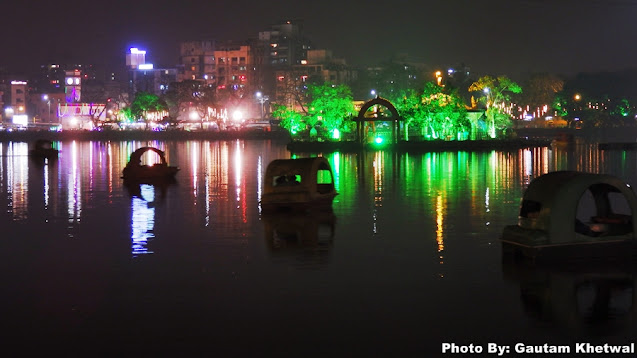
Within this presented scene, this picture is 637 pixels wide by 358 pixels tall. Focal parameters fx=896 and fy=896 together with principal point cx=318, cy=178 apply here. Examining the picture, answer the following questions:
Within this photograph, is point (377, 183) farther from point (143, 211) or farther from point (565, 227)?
point (565, 227)

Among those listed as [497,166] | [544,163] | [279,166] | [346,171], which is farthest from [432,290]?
Answer: [544,163]

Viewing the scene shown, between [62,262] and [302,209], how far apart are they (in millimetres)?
8076

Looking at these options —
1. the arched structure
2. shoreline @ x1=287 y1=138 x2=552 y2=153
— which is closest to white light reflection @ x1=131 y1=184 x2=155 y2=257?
shoreline @ x1=287 y1=138 x2=552 y2=153

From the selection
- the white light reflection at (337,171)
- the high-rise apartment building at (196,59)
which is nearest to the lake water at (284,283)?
the white light reflection at (337,171)

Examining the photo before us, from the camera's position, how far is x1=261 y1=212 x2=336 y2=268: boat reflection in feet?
52.7

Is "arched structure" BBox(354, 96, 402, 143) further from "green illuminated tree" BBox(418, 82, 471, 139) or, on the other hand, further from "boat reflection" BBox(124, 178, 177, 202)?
"boat reflection" BBox(124, 178, 177, 202)

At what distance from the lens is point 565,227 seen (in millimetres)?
14430

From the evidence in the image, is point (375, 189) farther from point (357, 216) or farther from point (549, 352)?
point (549, 352)

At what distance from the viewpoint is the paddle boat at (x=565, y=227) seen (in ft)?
47.0

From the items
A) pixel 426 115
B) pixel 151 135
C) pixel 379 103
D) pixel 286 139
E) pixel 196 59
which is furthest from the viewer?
pixel 196 59

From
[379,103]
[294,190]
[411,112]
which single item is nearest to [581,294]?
[294,190]

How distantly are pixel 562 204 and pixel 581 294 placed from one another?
2049mm

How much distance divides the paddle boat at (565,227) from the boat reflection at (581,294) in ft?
0.92

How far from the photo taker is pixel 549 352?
32.6ft
